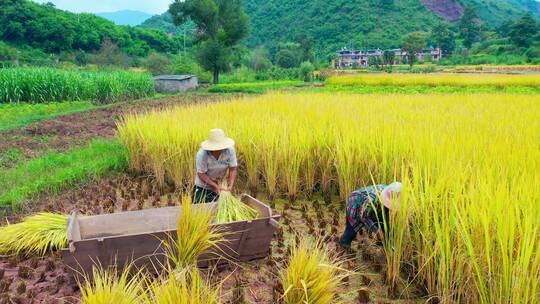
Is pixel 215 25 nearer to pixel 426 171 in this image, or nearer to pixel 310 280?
pixel 426 171

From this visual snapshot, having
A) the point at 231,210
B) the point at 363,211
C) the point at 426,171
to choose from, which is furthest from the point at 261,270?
the point at 426,171

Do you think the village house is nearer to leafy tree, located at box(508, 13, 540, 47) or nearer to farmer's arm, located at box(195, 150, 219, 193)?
leafy tree, located at box(508, 13, 540, 47)

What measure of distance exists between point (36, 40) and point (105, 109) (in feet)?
104

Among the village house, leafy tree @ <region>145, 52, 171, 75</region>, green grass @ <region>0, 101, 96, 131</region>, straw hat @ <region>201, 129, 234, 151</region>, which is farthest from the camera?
the village house

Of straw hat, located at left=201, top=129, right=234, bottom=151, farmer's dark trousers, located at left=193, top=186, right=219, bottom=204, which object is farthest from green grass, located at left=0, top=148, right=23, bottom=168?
straw hat, located at left=201, top=129, right=234, bottom=151

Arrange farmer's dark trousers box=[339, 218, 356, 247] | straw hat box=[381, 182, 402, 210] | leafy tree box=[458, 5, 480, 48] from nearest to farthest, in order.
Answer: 1. straw hat box=[381, 182, 402, 210]
2. farmer's dark trousers box=[339, 218, 356, 247]
3. leafy tree box=[458, 5, 480, 48]

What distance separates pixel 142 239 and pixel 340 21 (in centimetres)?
6953

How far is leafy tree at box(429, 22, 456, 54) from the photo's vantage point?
194ft

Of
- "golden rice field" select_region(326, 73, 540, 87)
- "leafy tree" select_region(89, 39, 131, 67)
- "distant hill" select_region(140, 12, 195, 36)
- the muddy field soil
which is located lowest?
the muddy field soil

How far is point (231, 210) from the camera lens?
133 inches

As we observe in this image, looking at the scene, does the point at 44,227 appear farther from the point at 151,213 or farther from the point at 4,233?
the point at 151,213

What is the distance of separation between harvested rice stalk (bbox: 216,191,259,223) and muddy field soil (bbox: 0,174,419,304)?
1.13 ft

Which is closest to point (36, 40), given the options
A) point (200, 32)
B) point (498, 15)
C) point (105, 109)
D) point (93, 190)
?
point (200, 32)

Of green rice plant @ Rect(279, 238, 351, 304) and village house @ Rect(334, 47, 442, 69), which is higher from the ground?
village house @ Rect(334, 47, 442, 69)
